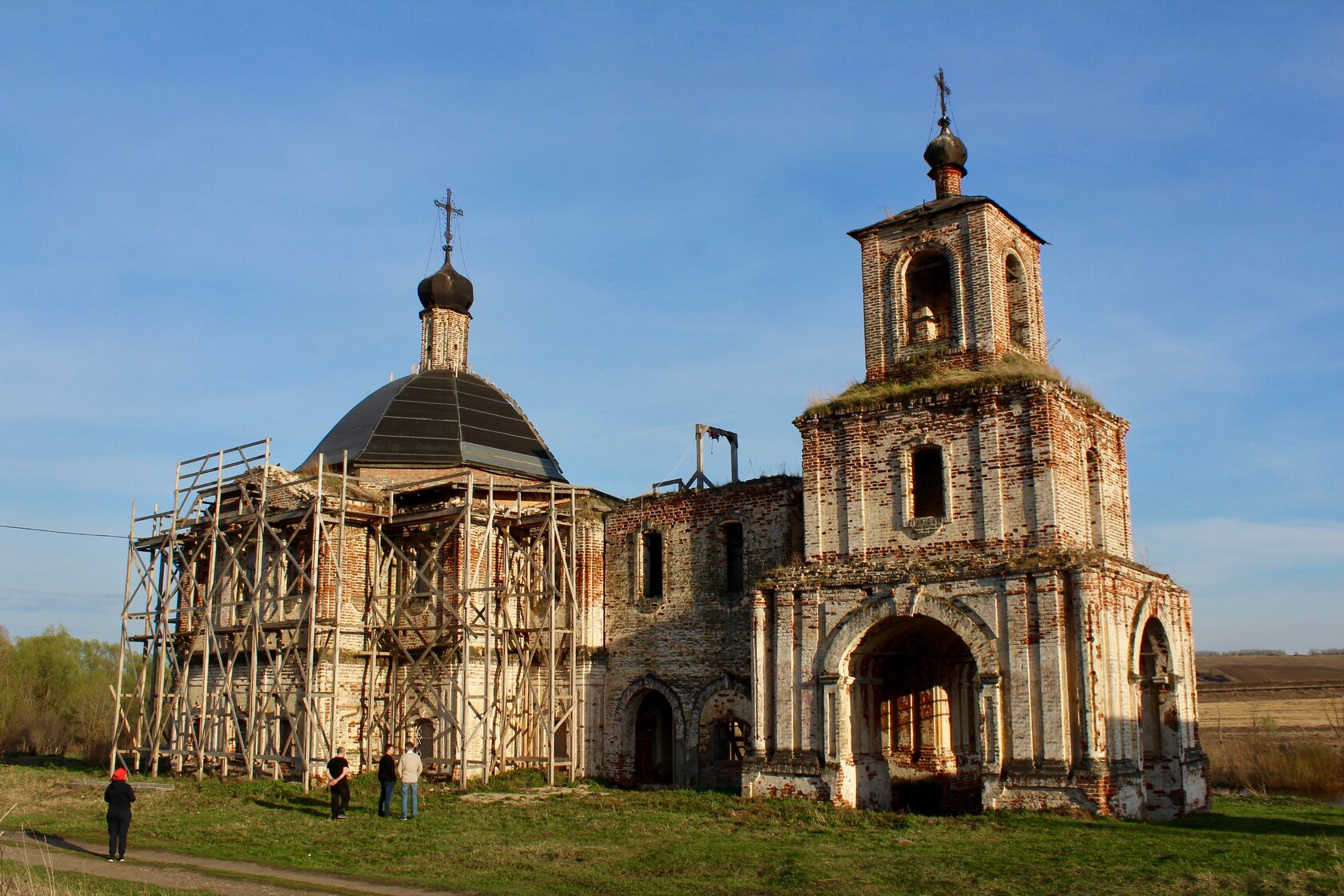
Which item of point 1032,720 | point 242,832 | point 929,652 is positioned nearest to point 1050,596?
point 1032,720

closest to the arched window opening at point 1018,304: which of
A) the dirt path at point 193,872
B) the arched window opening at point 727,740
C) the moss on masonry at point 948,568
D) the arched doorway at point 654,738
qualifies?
the moss on masonry at point 948,568

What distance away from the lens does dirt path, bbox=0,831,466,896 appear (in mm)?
10781

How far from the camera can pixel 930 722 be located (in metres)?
18.7

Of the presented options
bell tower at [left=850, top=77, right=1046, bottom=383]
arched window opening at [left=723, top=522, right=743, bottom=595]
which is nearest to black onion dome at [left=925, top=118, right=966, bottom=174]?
bell tower at [left=850, top=77, right=1046, bottom=383]

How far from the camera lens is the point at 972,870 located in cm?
1148

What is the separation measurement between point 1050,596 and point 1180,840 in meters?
3.36

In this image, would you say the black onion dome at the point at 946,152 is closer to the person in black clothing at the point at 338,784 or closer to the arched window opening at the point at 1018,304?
the arched window opening at the point at 1018,304

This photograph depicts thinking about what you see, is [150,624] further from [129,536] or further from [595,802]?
[595,802]

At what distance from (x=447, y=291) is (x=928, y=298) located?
1338 cm

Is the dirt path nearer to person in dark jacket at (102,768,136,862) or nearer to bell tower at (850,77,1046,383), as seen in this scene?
person in dark jacket at (102,768,136,862)

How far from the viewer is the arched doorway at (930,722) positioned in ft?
60.5

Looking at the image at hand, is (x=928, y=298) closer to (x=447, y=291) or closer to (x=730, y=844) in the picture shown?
(x=730, y=844)

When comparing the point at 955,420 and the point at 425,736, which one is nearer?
the point at 955,420

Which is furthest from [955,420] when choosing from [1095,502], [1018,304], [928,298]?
[928,298]
